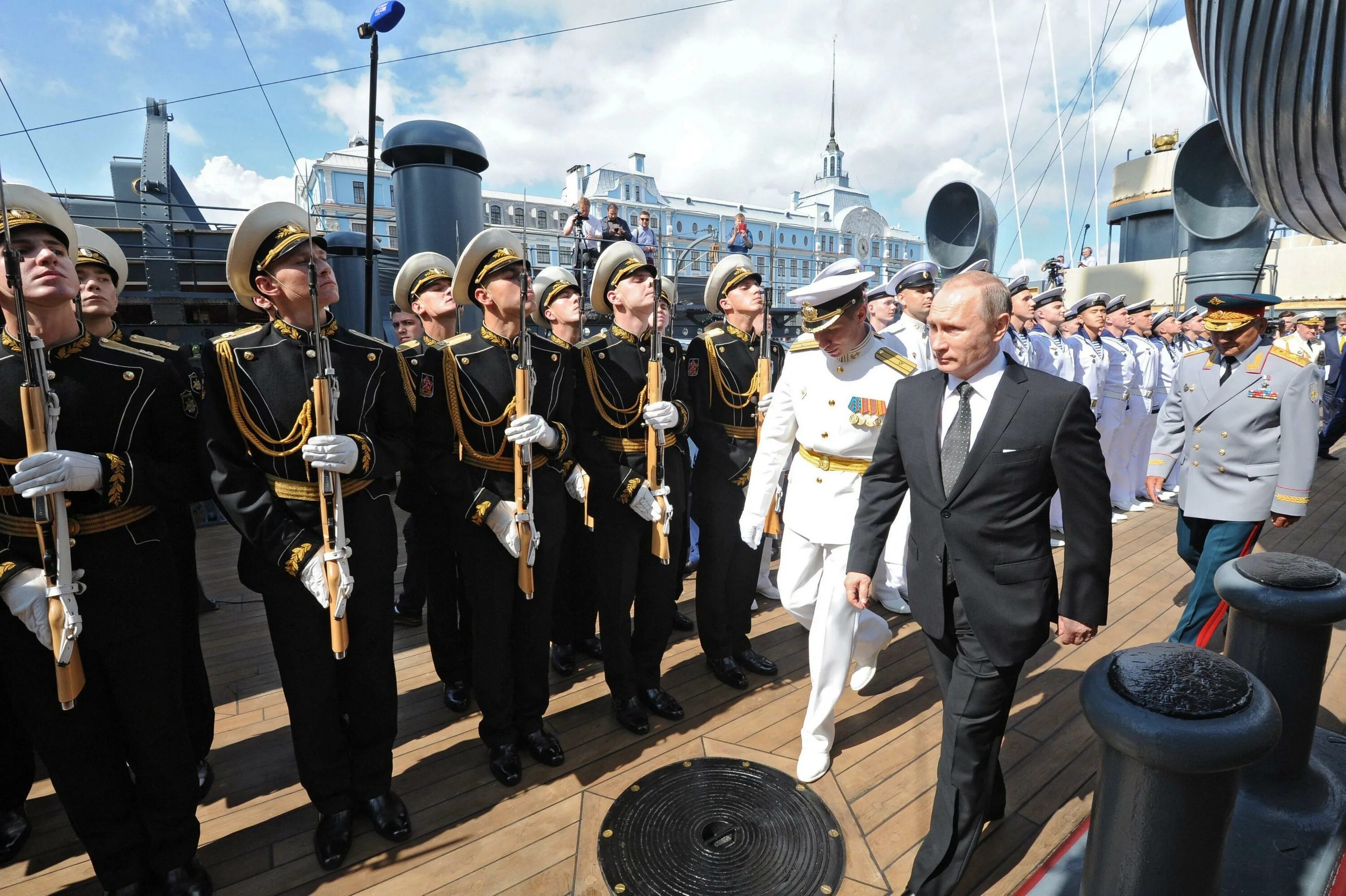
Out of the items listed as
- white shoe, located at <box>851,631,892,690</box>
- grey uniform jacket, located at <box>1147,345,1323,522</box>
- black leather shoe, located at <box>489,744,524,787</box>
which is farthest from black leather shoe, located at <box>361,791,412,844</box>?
grey uniform jacket, located at <box>1147,345,1323,522</box>

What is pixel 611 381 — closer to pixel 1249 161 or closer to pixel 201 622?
pixel 1249 161

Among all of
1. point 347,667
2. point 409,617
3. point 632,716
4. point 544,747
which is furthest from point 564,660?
point 347,667

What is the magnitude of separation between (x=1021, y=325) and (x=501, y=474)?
5122 millimetres

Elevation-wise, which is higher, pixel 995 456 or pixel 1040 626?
pixel 995 456

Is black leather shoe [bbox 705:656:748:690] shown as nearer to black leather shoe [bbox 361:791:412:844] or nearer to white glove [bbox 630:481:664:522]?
white glove [bbox 630:481:664:522]

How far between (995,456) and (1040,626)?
0.58 meters

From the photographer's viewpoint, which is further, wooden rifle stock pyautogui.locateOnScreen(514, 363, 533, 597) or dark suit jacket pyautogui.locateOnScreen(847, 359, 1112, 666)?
wooden rifle stock pyautogui.locateOnScreen(514, 363, 533, 597)

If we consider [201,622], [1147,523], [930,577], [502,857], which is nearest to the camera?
[930,577]

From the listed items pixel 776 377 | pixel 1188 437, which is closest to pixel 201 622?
pixel 776 377

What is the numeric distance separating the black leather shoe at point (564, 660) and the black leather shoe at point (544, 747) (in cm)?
75

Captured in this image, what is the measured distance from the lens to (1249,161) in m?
1.31

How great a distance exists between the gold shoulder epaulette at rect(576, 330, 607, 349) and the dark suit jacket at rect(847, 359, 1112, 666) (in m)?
1.73

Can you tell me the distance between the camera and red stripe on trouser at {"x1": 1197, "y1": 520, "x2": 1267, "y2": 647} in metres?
3.19

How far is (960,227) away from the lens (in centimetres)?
834
